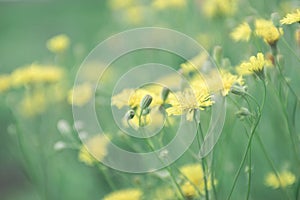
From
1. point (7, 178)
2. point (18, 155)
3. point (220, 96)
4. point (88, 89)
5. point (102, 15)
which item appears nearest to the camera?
point (220, 96)

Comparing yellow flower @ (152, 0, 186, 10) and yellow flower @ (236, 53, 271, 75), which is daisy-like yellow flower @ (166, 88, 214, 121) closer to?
yellow flower @ (236, 53, 271, 75)

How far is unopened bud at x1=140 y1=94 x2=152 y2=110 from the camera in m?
1.25

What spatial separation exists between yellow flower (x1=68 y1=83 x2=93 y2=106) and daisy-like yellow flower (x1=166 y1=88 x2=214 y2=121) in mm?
634

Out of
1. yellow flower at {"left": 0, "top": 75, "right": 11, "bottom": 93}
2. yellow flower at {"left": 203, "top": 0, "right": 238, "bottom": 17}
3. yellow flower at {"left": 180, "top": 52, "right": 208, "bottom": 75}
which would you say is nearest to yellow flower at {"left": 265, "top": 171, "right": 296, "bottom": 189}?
yellow flower at {"left": 180, "top": 52, "right": 208, "bottom": 75}

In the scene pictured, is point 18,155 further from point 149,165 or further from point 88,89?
point 149,165

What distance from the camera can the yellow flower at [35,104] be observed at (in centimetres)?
227

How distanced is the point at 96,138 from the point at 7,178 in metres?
1.48

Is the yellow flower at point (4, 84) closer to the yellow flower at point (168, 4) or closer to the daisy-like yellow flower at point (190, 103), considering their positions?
the yellow flower at point (168, 4)

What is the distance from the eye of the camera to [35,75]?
1964 mm

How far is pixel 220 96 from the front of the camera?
1.31m

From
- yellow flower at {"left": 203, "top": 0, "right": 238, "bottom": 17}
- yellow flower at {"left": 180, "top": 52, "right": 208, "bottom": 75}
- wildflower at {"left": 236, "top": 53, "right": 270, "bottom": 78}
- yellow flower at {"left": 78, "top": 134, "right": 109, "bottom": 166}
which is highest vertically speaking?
yellow flower at {"left": 203, "top": 0, "right": 238, "bottom": 17}

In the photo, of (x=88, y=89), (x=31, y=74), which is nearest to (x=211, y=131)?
(x=88, y=89)

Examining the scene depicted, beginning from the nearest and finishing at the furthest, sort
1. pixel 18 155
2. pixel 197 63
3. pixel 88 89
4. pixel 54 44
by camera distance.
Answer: pixel 197 63 < pixel 88 89 < pixel 54 44 < pixel 18 155

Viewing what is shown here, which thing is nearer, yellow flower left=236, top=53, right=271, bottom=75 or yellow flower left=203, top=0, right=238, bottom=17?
yellow flower left=236, top=53, right=271, bottom=75
